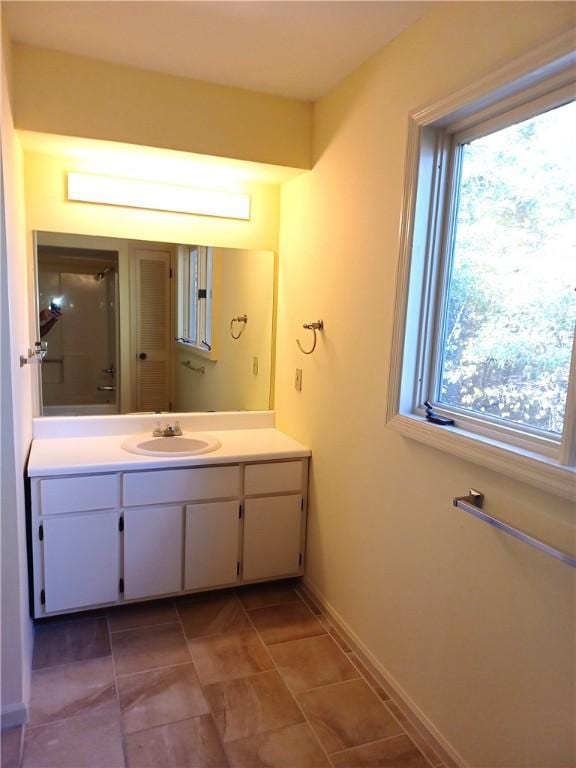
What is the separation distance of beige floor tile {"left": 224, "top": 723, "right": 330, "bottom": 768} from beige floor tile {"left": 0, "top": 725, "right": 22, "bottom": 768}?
26.0 inches

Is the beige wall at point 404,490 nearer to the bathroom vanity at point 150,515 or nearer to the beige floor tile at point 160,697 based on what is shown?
the bathroom vanity at point 150,515

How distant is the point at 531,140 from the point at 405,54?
644mm

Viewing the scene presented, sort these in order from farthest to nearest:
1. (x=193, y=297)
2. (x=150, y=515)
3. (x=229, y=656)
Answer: (x=193, y=297) → (x=150, y=515) → (x=229, y=656)

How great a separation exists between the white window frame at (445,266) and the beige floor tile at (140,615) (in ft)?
4.70

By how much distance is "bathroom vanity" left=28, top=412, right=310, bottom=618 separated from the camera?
84.3 inches

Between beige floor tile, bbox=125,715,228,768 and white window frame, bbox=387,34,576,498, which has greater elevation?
white window frame, bbox=387,34,576,498

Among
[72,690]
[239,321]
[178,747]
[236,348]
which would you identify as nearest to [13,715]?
[72,690]

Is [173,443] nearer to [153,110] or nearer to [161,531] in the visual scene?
[161,531]

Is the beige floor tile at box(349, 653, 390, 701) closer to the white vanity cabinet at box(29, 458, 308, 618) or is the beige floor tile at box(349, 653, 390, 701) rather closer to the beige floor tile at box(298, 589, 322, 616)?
the beige floor tile at box(298, 589, 322, 616)

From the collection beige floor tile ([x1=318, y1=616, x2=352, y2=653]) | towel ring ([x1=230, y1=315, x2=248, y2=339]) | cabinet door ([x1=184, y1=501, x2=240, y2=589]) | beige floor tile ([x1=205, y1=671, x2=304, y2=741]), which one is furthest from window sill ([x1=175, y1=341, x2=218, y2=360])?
beige floor tile ([x1=205, y1=671, x2=304, y2=741])

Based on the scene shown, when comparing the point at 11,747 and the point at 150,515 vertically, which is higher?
the point at 150,515

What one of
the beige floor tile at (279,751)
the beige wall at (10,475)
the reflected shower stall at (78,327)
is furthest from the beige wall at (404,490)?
the beige wall at (10,475)

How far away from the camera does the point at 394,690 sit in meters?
1.90

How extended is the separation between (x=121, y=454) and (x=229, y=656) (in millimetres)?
986
